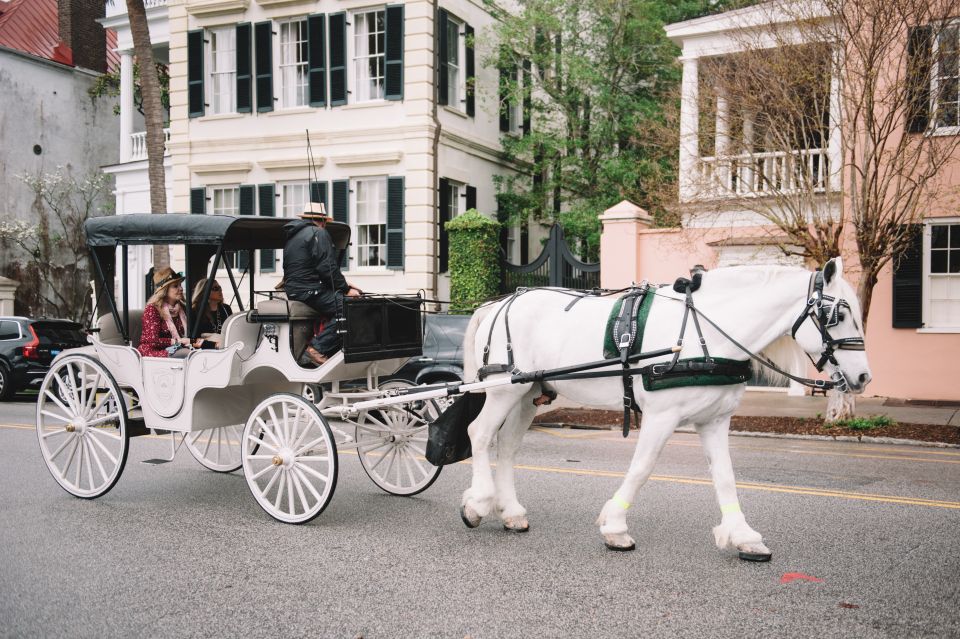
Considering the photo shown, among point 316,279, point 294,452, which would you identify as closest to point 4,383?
point 316,279

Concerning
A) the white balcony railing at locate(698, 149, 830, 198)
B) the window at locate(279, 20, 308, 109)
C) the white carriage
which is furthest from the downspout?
the white carriage

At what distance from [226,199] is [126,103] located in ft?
16.7

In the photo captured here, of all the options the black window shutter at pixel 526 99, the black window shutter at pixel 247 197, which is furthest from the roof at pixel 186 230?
the black window shutter at pixel 526 99

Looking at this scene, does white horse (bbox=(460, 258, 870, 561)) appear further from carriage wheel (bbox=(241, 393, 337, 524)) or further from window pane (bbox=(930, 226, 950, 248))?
window pane (bbox=(930, 226, 950, 248))

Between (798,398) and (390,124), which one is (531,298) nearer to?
(798,398)

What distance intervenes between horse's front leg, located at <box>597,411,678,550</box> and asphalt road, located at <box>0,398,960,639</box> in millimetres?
139

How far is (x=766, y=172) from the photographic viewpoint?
15797 millimetres

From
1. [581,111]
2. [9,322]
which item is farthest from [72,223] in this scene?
[581,111]

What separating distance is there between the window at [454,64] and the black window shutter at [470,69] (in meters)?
0.20

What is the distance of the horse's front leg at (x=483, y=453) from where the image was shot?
20.9 feet

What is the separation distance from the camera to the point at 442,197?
2089cm

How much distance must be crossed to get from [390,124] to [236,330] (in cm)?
1386

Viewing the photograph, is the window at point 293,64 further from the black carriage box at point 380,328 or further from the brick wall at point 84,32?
the black carriage box at point 380,328

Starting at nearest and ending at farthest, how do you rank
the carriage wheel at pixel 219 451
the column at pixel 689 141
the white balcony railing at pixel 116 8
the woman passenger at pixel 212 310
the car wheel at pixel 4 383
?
the woman passenger at pixel 212 310
the carriage wheel at pixel 219 451
the column at pixel 689 141
the car wheel at pixel 4 383
the white balcony railing at pixel 116 8
